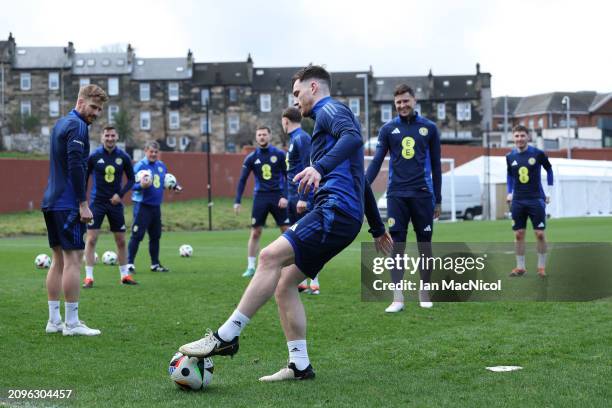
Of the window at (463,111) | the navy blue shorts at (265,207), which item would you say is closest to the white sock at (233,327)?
the navy blue shorts at (265,207)

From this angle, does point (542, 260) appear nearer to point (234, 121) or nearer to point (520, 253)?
point (520, 253)

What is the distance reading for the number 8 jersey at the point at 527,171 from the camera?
13.5 meters

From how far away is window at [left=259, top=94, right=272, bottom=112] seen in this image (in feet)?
312

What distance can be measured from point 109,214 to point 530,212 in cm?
664

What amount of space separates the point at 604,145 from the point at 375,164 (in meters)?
85.6

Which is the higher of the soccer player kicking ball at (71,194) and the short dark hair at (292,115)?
the short dark hair at (292,115)

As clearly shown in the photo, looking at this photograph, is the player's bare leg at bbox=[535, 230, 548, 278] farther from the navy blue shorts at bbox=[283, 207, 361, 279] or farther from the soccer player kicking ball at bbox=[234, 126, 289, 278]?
the navy blue shorts at bbox=[283, 207, 361, 279]

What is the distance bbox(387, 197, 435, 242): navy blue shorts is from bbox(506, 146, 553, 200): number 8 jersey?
156 inches

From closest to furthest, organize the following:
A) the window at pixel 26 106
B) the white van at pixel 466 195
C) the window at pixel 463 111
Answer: the white van at pixel 466 195, the window at pixel 26 106, the window at pixel 463 111

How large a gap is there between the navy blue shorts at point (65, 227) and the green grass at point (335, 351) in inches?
35.5

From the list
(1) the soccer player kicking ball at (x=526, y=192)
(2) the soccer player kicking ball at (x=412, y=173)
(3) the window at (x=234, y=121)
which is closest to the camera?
(2) the soccer player kicking ball at (x=412, y=173)

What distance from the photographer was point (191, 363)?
5.73 m

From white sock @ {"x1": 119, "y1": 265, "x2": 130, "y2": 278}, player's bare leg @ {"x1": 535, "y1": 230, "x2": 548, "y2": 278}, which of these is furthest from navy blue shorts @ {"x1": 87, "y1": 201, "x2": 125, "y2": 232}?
player's bare leg @ {"x1": 535, "y1": 230, "x2": 548, "y2": 278}

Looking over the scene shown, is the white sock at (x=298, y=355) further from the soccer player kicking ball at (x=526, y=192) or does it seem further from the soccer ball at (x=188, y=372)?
the soccer player kicking ball at (x=526, y=192)
